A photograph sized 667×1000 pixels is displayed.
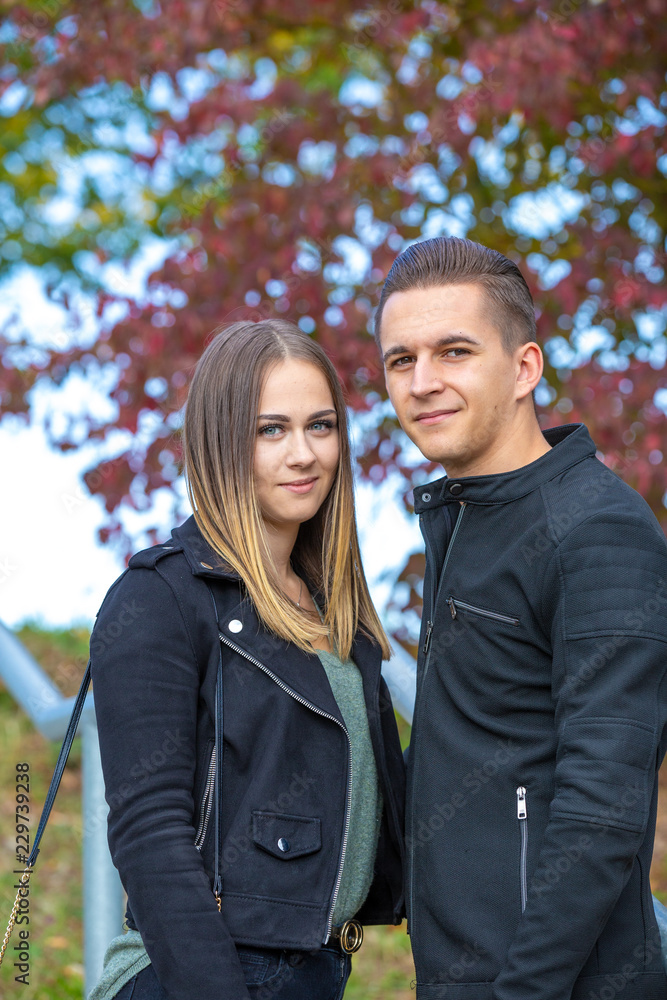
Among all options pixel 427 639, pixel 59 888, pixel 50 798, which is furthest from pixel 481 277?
pixel 59 888

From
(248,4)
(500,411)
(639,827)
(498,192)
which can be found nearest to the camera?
(639,827)

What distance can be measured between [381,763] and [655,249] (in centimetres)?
284

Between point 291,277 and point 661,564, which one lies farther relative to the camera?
point 291,277

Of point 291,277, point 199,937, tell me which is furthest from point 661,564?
point 291,277

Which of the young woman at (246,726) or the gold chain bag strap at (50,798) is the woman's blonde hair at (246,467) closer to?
the young woman at (246,726)

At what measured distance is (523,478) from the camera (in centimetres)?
193

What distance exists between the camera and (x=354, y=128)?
437cm

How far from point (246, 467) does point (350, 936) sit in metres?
0.98

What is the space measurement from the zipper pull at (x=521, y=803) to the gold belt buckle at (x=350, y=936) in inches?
18.4

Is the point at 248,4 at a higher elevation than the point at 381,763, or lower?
higher

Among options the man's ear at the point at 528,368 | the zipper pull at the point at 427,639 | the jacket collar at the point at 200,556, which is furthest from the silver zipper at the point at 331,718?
the man's ear at the point at 528,368

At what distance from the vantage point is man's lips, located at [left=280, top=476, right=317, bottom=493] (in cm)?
218

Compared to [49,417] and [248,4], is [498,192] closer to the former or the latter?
[248,4]

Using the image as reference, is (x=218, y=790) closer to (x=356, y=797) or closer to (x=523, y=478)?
(x=356, y=797)
